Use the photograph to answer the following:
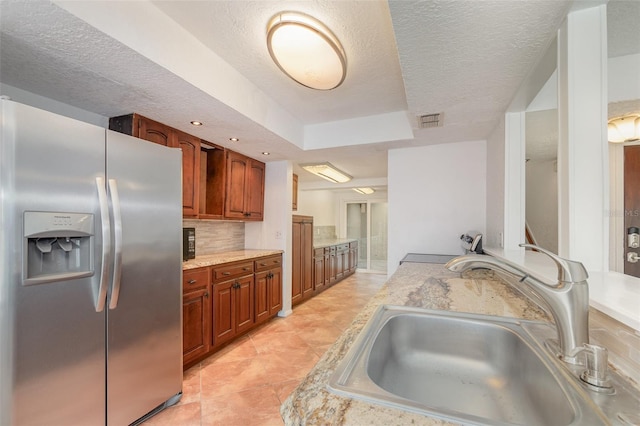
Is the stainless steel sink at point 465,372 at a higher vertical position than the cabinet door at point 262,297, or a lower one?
higher

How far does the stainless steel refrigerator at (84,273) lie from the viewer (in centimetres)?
119

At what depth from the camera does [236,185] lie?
3.28 meters

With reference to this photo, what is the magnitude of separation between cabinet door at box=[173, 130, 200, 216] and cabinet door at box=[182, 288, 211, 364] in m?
0.78

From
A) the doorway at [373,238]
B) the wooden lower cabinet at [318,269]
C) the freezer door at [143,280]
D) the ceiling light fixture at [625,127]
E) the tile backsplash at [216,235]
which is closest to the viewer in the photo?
the freezer door at [143,280]

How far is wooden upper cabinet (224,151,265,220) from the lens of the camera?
3.16 metres

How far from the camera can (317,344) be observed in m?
2.84

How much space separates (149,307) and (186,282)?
523 mm

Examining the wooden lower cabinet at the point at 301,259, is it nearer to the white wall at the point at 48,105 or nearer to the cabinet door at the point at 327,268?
the cabinet door at the point at 327,268

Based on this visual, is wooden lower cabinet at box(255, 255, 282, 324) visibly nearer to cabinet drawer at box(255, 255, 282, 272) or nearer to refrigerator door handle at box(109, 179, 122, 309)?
cabinet drawer at box(255, 255, 282, 272)

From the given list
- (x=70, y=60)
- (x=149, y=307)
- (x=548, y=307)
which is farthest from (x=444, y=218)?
(x=70, y=60)

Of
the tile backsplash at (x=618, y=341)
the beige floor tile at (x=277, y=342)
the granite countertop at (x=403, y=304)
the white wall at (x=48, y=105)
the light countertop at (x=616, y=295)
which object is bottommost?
the beige floor tile at (x=277, y=342)

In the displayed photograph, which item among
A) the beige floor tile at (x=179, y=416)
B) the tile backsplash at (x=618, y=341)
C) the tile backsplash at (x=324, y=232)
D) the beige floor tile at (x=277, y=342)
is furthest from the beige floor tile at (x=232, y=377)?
the tile backsplash at (x=324, y=232)

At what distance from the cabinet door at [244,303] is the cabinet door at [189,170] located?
891 millimetres

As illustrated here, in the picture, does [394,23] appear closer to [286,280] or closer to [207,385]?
[207,385]
